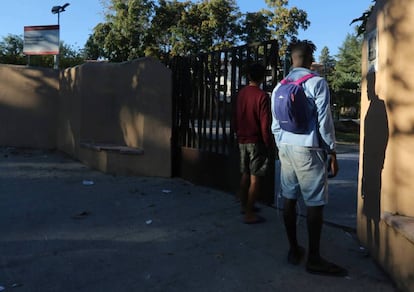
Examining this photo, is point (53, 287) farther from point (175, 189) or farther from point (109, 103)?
point (109, 103)

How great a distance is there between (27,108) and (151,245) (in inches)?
346

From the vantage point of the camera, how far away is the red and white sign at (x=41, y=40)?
15.4m

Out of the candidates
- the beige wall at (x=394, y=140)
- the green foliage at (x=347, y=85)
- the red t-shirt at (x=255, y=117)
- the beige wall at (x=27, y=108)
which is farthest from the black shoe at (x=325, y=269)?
the green foliage at (x=347, y=85)

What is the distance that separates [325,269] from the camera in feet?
13.1

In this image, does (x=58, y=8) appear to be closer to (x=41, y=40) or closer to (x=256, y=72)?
(x=41, y=40)

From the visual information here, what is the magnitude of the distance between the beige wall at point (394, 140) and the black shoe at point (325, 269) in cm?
38

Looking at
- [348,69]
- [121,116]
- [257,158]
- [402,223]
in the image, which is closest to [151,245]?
[257,158]

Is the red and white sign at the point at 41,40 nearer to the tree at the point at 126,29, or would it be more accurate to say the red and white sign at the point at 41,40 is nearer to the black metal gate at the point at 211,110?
the black metal gate at the point at 211,110

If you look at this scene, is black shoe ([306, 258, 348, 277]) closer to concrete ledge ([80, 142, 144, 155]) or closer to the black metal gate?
the black metal gate

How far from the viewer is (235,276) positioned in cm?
406

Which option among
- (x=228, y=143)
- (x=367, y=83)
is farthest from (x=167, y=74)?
(x=367, y=83)

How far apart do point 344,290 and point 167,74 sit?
5494 mm

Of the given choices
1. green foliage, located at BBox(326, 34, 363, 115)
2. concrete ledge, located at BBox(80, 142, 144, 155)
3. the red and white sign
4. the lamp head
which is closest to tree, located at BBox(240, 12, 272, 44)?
green foliage, located at BBox(326, 34, 363, 115)

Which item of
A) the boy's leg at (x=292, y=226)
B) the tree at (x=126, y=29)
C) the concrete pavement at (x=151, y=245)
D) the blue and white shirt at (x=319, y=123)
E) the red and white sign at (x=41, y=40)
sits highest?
the tree at (x=126, y=29)
